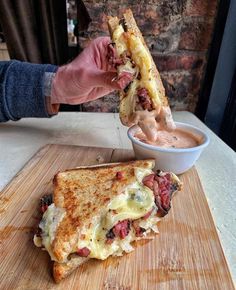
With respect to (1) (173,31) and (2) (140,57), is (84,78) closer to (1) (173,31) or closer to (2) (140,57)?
(2) (140,57)

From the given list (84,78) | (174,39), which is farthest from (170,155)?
(174,39)

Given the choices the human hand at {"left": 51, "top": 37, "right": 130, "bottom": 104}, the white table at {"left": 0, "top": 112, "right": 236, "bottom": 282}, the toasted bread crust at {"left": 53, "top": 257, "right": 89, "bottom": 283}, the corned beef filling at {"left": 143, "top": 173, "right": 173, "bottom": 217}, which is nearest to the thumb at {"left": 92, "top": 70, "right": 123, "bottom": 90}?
the human hand at {"left": 51, "top": 37, "right": 130, "bottom": 104}

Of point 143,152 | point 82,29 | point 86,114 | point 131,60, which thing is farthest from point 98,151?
point 82,29

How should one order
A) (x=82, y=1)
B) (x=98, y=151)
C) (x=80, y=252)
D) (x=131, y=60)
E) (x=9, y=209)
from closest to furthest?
(x=80, y=252)
(x=9, y=209)
(x=131, y=60)
(x=98, y=151)
(x=82, y=1)

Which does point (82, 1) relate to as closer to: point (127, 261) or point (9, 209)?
point (9, 209)

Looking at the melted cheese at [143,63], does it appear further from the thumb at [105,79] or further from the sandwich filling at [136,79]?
the thumb at [105,79]

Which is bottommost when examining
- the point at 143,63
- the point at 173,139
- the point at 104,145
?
the point at 104,145
